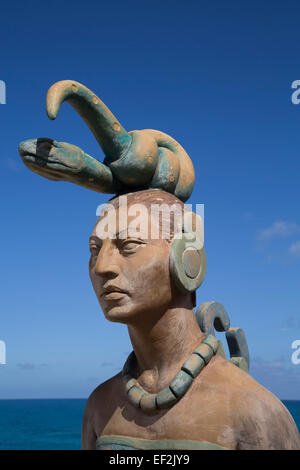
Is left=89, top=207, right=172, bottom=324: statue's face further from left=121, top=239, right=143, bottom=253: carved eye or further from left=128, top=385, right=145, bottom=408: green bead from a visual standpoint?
left=128, top=385, right=145, bottom=408: green bead

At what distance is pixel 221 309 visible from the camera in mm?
5020

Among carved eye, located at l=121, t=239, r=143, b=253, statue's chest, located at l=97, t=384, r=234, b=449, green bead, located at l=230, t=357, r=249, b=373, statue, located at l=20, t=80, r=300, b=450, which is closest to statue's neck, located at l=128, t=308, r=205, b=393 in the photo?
statue, located at l=20, t=80, r=300, b=450

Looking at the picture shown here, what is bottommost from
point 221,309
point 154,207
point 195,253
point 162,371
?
point 162,371

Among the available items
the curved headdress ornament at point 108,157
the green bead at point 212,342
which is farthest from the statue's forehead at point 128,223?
the green bead at point 212,342

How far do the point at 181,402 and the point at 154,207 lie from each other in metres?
1.47

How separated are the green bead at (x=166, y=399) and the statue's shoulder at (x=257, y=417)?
1.01ft

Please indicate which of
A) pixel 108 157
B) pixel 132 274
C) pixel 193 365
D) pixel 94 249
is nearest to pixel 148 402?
pixel 193 365

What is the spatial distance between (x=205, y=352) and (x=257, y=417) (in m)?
0.61

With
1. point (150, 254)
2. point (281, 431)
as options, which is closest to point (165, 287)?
point (150, 254)

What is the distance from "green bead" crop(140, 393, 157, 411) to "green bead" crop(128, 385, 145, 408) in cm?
4

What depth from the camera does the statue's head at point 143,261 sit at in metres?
3.83

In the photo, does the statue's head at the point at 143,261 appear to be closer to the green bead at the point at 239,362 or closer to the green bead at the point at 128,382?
the green bead at the point at 128,382

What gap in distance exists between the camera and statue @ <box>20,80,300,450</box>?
355 cm
